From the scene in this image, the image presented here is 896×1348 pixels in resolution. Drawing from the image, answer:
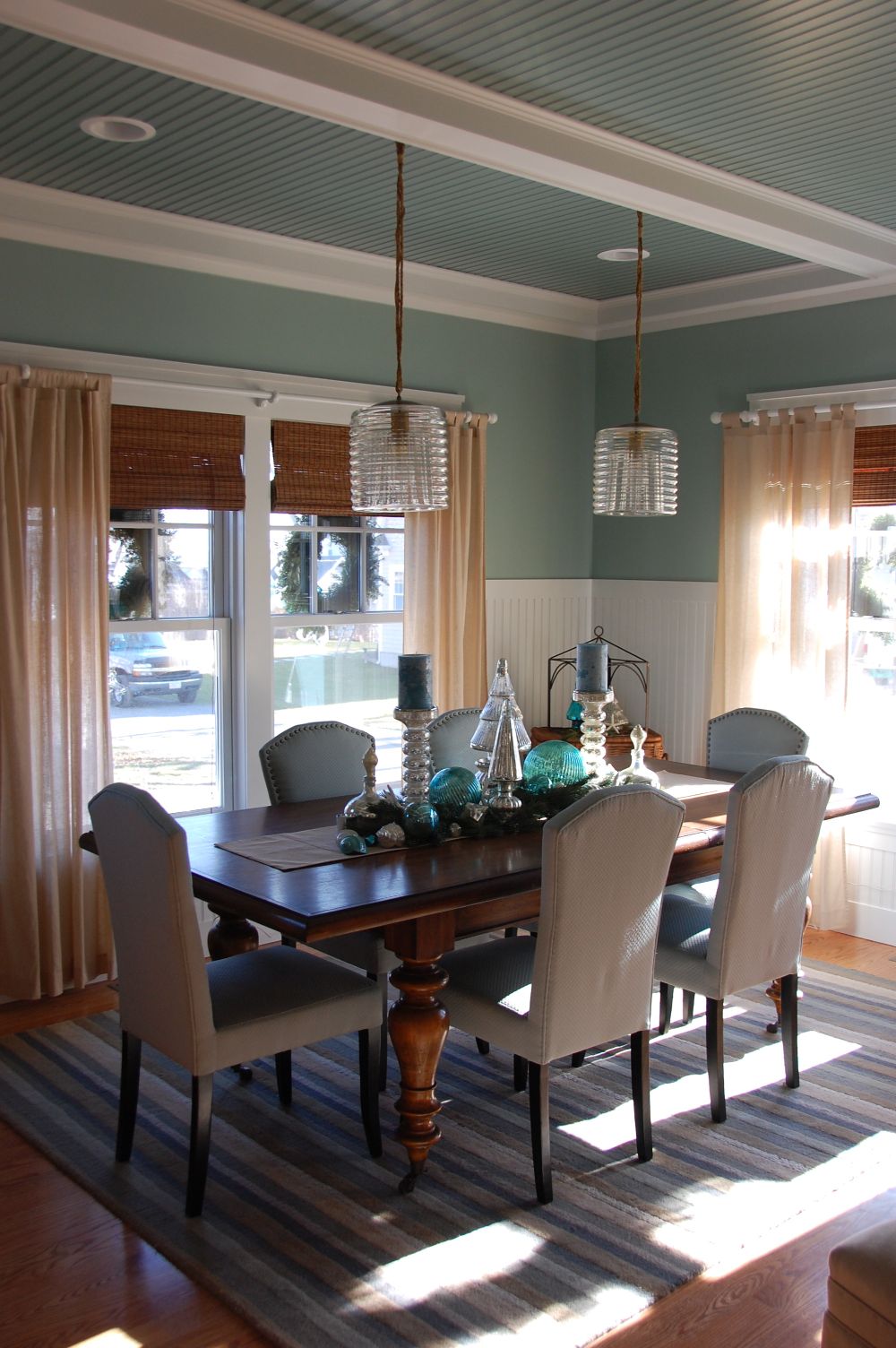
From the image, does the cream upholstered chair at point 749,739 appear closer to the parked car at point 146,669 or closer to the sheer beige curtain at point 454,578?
the sheer beige curtain at point 454,578

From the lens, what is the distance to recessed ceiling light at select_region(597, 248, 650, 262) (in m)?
4.71

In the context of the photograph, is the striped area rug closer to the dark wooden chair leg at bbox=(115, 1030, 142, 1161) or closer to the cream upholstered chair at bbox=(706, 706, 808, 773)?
the dark wooden chair leg at bbox=(115, 1030, 142, 1161)

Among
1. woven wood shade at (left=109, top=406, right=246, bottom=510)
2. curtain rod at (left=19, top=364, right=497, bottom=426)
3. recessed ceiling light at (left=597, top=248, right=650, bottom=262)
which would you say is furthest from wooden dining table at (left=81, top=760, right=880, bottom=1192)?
recessed ceiling light at (left=597, top=248, right=650, bottom=262)

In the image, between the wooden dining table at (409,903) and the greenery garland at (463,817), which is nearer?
the wooden dining table at (409,903)

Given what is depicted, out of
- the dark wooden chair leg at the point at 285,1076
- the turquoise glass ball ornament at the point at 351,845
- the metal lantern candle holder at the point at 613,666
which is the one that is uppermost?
the metal lantern candle holder at the point at 613,666

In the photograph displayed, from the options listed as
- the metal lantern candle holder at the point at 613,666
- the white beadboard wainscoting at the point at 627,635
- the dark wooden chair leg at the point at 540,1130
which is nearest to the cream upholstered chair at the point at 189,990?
the dark wooden chair leg at the point at 540,1130

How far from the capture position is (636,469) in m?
3.67

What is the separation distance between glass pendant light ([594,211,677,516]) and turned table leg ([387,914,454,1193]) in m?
1.44

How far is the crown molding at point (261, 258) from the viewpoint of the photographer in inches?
162

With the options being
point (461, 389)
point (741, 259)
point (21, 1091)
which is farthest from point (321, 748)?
point (741, 259)

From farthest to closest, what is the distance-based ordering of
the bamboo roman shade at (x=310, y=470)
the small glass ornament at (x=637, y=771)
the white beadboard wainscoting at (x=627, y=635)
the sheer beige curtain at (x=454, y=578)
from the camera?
Result: the white beadboard wainscoting at (x=627, y=635) → the sheer beige curtain at (x=454, y=578) → the bamboo roman shade at (x=310, y=470) → the small glass ornament at (x=637, y=771)

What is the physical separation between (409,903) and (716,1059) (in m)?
1.12

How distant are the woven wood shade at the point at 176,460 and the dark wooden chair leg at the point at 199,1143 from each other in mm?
2246

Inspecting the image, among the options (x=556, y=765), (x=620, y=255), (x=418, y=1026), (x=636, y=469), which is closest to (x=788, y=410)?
(x=620, y=255)
